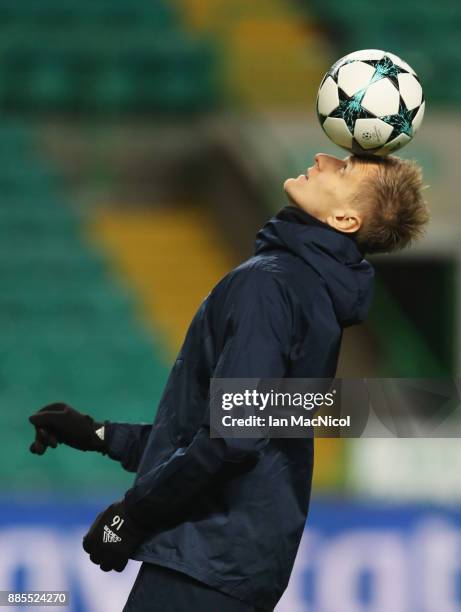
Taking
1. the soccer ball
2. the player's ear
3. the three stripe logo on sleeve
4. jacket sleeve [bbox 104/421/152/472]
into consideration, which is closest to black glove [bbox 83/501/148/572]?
the three stripe logo on sleeve

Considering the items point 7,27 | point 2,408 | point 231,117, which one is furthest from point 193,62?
point 2,408

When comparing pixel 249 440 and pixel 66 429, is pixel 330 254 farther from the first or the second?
pixel 66 429

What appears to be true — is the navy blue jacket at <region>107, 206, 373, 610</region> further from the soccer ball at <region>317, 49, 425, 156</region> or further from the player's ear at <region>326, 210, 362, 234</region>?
the soccer ball at <region>317, 49, 425, 156</region>

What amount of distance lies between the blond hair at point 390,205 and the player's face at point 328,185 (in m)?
0.02

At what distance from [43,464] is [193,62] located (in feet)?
12.1

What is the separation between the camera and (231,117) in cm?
863

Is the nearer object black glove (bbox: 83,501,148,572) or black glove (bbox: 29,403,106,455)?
black glove (bbox: 83,501,148,572)

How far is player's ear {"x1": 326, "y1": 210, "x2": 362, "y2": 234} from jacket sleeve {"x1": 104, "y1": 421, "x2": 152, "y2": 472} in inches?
23.9

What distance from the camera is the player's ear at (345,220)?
2.57 meters

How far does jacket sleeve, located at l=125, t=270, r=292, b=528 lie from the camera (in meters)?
2.33

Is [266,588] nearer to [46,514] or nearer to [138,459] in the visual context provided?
[138,459]

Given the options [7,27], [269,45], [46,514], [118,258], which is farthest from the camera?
[269,45]

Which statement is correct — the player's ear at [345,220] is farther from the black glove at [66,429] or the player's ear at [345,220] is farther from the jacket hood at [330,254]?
the black glove at [66,429]

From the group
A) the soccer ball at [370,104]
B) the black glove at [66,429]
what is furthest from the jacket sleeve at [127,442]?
the soccer ball at [370,104]
